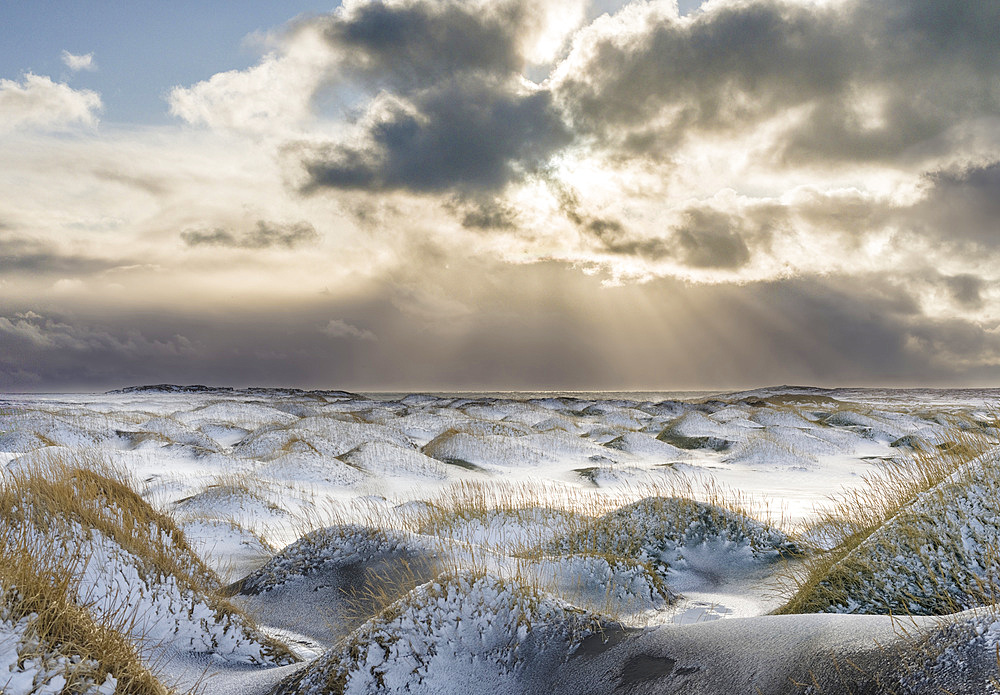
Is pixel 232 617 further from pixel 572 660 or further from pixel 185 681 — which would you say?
pixel 572 660

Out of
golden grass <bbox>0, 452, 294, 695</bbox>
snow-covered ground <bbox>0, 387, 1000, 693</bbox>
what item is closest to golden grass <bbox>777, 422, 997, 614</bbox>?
snow-covered ground <bbox>0, 387, 1000, 693</bbox>

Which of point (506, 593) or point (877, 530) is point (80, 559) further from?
point (877, 530)

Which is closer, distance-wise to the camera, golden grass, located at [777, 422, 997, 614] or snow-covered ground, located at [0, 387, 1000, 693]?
snow-covered ground, located at [0, 387, 1000, 693]

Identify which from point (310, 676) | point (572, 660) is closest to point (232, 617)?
point (310, 676)

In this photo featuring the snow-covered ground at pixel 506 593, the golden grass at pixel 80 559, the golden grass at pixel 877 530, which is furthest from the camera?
the golden grass at pixel 877 530

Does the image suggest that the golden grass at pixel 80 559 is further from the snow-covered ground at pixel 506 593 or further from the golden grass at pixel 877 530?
the golden grass at pixel 877 530

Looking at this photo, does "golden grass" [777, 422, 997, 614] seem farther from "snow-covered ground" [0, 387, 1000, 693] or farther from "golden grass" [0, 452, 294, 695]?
"golden grass" [0, 452, 294, 695]

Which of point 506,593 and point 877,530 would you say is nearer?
A: point 506,593

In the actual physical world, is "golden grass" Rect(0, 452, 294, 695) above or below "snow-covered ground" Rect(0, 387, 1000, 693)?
above

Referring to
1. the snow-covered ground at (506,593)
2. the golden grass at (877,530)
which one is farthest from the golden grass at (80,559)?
the golden grass at (877,530)

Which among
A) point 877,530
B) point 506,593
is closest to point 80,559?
point 506,593

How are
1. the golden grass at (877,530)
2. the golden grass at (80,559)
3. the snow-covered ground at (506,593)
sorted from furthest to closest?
the golden grass at (877,530), the snow-covered ground at (506,593), the golden grass at (80,559)

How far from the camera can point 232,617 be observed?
6.21 meters

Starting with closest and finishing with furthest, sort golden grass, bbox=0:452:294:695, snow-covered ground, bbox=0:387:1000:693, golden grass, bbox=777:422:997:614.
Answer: golden grass, bbox=0:452:294:695 < snow-covered ground, bbox=0:387:1000:693 < golden grass, bbox=777:422:997:614
